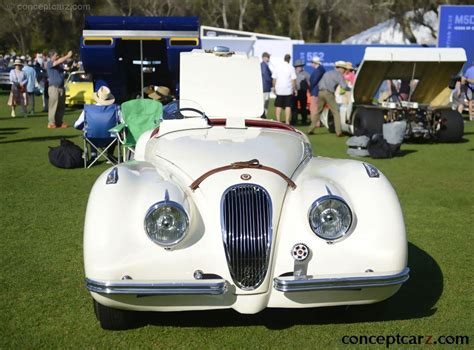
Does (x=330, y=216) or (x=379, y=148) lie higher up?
(x=330, y=216)

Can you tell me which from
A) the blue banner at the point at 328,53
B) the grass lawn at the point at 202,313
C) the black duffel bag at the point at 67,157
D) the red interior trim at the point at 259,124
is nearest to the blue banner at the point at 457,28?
the blue banner at the point at 328,53

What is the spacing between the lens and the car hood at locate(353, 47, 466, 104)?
1287 centimetres

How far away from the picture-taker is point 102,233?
12.8 feet

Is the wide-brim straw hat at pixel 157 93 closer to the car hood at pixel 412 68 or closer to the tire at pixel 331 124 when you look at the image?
the car hood at pixel 412 68

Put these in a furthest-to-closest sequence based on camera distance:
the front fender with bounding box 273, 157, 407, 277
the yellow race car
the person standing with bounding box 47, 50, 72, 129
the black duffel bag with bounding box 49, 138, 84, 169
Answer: the yellow race car, the person standing with bounding box 47, 50, 72, 129, the black duffel bag with bounding box 49, 138, 84, 169, the front fender with bounding box 273, 157, 407, 277

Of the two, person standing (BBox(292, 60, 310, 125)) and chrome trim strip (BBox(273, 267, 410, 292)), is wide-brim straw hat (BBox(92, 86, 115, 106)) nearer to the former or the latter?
chrome trim strip (BBox(273, 267, 410, 292))

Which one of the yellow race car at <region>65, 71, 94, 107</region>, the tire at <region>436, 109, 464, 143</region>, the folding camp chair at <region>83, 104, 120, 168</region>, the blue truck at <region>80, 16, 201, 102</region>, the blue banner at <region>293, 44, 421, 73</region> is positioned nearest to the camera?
the folding camp chair at <region>83, 104, 120, 168</region>

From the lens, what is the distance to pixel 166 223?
394 cm

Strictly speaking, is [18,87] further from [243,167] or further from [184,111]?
[243,167]

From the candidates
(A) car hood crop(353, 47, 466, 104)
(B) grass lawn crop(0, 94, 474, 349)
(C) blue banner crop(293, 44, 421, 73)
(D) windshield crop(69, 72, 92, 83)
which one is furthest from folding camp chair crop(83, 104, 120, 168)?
(C) blue banner crop(293, 44, 421, 73)

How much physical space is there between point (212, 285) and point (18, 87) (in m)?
17.9

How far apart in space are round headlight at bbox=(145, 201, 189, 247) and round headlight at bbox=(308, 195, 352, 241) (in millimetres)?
817

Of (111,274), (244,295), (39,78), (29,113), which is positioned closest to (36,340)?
(111,274)

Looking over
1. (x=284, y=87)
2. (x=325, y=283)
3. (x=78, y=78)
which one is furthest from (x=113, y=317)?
(x=78, y=78)
